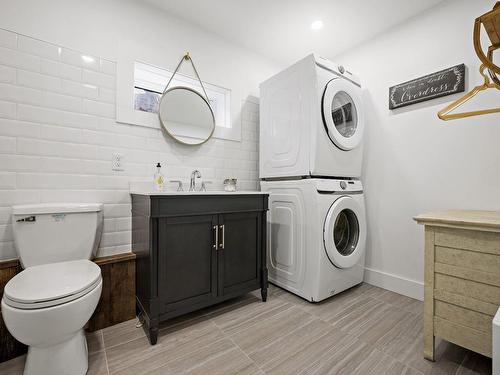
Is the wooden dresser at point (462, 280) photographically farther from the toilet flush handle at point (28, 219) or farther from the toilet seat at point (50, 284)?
the toilet flush handle at point (28, 219)

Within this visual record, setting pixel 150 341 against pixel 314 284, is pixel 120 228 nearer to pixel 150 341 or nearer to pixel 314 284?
pixel 150 341

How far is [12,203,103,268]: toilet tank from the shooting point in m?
1.32

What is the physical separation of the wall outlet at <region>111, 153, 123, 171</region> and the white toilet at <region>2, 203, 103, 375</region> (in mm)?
372

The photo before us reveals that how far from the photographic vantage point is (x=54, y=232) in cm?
139

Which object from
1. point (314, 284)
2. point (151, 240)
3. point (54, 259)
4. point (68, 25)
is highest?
point (68, 25)

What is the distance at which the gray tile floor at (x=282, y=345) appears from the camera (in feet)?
4.03

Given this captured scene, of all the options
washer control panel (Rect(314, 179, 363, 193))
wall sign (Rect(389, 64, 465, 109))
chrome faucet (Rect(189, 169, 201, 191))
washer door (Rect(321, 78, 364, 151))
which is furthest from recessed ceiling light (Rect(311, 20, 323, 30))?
chrome faucet (Rect(189, 169, 201, 191))

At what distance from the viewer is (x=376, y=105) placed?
7.56 feet

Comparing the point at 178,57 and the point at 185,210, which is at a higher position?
the point at 178,57

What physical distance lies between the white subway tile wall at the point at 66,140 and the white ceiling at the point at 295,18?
903 mm

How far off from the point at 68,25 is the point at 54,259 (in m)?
1.55

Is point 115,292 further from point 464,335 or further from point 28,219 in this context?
point 464,335

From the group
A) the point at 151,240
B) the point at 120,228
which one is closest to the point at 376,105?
the point at 151,240

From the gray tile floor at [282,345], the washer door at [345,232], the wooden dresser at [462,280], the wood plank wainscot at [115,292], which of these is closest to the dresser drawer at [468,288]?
the wooden dresser at [462,280]
